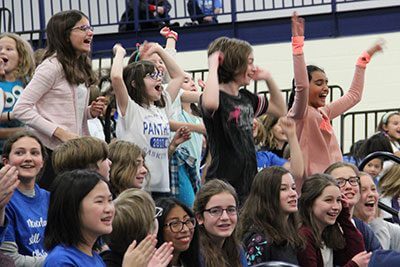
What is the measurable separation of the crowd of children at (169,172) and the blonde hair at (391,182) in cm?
1

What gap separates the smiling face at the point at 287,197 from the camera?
7895 mm

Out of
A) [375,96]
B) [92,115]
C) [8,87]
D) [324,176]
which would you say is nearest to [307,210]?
[324,176]

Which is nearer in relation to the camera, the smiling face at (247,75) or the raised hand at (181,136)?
the smiling face at (247,75)

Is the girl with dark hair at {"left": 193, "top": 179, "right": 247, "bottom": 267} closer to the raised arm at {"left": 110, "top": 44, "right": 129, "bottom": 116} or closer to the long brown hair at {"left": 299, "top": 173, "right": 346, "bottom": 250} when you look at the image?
the long brown hair at {"left": 299, "top": 173, "right": 346, "bottom": 250}

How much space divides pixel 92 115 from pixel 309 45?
22.9 feet

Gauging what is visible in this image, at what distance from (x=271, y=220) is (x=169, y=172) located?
1381 millimetres

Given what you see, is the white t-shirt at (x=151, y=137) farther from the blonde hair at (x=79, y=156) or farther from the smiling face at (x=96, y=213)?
the smiling face at (x=96, y=213)

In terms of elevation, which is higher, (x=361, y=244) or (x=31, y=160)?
(x=31, y=160)

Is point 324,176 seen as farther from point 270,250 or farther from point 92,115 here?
point 92,115

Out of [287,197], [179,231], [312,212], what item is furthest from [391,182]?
[179,231]

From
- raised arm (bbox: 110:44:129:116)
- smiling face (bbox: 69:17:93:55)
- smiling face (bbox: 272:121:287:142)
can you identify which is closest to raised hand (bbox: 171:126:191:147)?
raised arm (bbox: 110:44:129:116)

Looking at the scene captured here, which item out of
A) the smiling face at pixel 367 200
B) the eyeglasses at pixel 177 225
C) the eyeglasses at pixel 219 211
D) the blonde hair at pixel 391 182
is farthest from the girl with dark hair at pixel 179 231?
the blonde hair at pixel 391 182

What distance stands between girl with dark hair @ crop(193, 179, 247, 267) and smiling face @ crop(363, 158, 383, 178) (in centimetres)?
325

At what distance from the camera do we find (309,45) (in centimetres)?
1538
